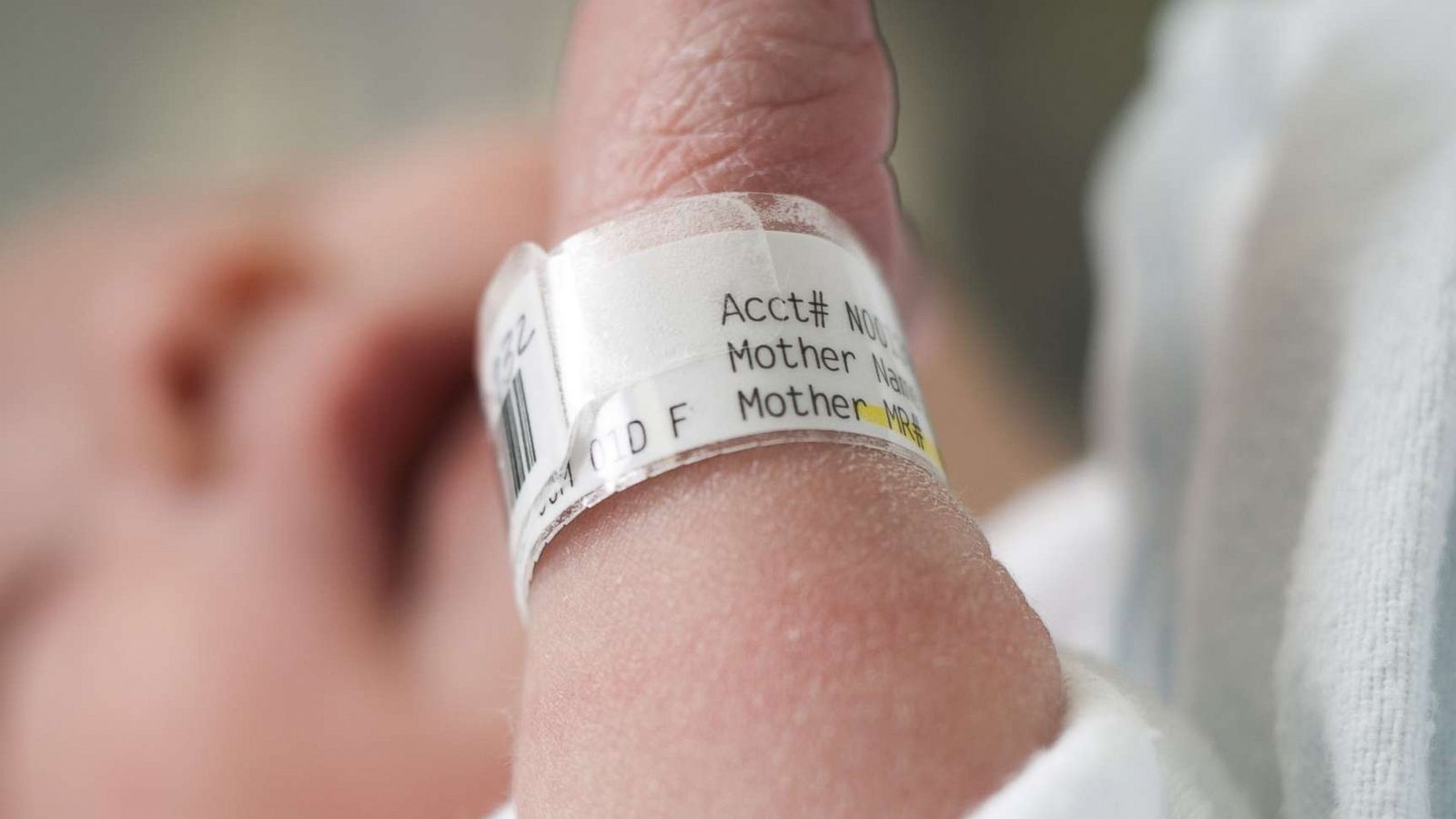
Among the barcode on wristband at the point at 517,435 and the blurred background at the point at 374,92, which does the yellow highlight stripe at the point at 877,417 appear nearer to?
the barcode on wristband at the point at 517,435

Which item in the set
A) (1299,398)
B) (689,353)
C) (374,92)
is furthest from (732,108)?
(374,92)

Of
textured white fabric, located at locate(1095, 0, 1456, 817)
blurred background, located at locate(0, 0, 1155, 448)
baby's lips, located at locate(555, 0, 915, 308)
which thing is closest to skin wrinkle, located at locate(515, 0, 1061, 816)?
baby's lips, located at locate(555, 0, 915, 308)

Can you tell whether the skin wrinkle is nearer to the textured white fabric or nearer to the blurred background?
the textured white fabric

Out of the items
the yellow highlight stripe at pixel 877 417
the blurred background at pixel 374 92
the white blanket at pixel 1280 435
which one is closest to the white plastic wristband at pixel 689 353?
the yellow highlight stripe at pixel 877 417

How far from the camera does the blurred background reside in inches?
59.4

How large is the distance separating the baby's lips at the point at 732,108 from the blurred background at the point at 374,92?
1.02m

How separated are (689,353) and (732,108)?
122 mm

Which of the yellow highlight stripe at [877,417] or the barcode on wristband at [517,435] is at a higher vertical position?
the barcode on wristband at [517,435]

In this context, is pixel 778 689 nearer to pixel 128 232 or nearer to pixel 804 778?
pixel 804 778

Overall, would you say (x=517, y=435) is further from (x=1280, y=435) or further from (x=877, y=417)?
(x=1280, y=435)

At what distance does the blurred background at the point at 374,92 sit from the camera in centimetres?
151

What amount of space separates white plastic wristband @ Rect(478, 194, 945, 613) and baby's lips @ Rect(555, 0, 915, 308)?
3cm

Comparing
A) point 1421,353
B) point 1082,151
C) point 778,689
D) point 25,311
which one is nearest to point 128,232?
point 25,311

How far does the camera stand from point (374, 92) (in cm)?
174
